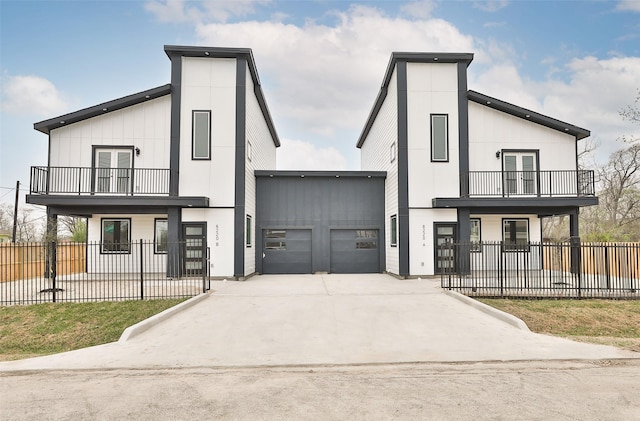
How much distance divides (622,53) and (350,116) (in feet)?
79.6

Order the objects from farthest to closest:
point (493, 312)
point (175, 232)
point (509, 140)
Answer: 1. point (509, 140)
2. point (175, 232)
3. point (493, 312)

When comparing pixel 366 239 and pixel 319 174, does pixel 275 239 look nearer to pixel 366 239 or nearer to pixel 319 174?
pixel 319 174

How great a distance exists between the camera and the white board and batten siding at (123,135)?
1727 centimetres

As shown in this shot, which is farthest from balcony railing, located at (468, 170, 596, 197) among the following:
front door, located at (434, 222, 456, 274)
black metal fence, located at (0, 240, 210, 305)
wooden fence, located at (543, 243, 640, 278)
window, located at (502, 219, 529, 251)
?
black metal fence, located at (0, 240, 210, 305)

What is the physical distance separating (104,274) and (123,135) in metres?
6.35

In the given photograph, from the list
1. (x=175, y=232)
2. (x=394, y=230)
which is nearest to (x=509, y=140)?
(x=394, y=230)

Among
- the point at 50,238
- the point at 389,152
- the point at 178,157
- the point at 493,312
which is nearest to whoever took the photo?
the point at 493,312

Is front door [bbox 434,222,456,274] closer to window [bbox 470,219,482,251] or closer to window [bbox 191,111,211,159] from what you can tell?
window [bbox 470,219,482,251]

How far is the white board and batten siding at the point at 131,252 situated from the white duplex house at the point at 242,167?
0.28 ft

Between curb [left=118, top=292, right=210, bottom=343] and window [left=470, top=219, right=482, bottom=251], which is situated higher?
window [left=470, top=219, right=482, bottom=251]

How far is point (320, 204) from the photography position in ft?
64.3

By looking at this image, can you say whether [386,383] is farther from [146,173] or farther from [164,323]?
[146,173]

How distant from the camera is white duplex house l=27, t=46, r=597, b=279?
16688 millimetres

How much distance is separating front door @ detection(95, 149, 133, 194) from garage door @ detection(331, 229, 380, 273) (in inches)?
391
